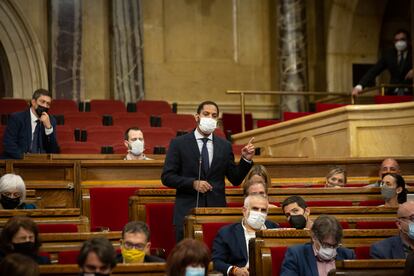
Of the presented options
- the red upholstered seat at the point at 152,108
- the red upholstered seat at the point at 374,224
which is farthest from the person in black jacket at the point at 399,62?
the red upholstered seat at the point at 374,224

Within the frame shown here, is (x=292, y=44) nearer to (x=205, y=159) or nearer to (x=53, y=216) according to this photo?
(x=205, y=159)

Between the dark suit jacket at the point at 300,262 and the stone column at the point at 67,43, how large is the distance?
771 cm

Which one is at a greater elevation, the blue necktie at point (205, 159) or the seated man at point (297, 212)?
the blue necktie at point (205, 159)

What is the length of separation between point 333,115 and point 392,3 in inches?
188

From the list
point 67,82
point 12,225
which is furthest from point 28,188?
point 67,82

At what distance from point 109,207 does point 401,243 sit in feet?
7.53

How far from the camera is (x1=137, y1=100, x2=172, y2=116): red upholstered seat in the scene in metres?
11.4

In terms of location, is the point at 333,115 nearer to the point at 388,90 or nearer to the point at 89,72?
the point at 388,90

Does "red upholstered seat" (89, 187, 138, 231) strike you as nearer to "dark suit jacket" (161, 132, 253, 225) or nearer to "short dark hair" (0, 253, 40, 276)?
"dark suit jacket" (161, 132, 253, 225)

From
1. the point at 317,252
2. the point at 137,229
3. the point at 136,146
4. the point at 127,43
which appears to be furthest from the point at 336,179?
the point at 127,43

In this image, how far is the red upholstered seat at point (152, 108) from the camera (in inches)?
448

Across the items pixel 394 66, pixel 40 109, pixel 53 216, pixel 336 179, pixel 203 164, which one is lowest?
pixel 53 216

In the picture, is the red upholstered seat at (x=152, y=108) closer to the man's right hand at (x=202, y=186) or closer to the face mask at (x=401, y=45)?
the face mask at (x=401, y=45)

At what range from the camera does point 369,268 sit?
4691mm
